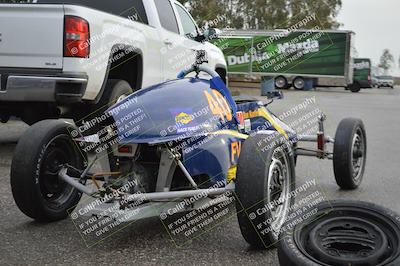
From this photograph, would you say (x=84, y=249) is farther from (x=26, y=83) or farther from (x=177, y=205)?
(x=26, y=83)

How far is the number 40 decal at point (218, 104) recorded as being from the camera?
4.58 meters

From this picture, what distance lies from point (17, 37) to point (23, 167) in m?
2.88

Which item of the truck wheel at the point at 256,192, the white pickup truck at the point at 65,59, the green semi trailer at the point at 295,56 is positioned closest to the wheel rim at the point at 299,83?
the green semi trailer at the point at 295,56

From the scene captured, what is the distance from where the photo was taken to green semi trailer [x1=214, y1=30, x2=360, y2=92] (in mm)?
32531

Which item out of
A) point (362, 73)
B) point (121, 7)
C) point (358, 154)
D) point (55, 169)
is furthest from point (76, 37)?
point (362, 73)

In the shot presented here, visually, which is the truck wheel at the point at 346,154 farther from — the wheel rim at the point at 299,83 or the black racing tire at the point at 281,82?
the black racing tire at the point at 281,82

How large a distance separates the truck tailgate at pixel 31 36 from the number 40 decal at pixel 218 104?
247 cm

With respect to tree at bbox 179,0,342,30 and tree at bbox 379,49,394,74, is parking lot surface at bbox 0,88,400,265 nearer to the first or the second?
tree at bbox 179,0,342,30

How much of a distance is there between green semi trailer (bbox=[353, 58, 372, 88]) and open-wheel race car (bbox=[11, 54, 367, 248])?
3762 cm

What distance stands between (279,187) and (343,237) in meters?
1.10

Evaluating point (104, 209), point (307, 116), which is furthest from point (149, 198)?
point (307, 116)

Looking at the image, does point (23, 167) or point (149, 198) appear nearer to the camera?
point (149, 198)

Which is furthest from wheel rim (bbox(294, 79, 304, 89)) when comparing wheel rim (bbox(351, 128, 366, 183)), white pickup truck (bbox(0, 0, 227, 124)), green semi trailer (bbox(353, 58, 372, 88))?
wheel rim (bbox(351, 128, 366, 183))

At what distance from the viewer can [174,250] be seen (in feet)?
13.0
